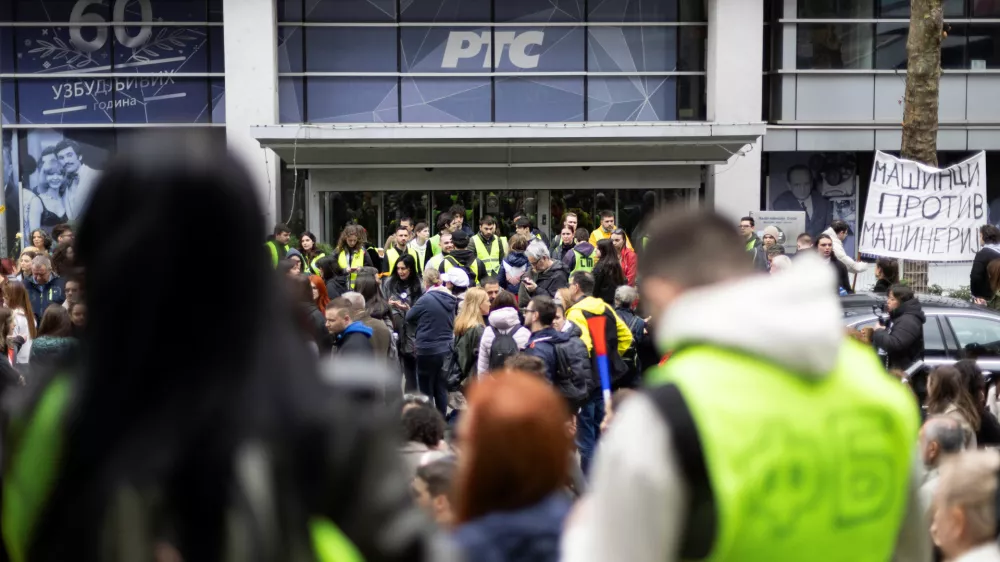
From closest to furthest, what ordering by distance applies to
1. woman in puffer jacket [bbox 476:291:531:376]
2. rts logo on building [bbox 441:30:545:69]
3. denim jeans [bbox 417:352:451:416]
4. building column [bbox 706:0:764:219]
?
1. woman in puffer jacket [bbox 476:291:531:376]
2. denim jeans [bbox 417:352:451:416]
3. building column [bbox 706:0:764:219]
4. rts logo on building [bbox 441:30:545:69]

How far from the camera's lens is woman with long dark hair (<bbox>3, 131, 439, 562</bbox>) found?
141cm

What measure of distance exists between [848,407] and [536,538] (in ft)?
2.71

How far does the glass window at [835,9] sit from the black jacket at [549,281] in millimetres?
14194

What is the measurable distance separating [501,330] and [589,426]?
1.14 meters

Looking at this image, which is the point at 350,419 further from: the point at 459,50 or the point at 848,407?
the point at 459,50

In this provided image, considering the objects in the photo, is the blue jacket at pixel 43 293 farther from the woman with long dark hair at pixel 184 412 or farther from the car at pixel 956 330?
the woman with long dark hair at pixel 184 412

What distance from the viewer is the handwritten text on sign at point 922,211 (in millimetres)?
13391

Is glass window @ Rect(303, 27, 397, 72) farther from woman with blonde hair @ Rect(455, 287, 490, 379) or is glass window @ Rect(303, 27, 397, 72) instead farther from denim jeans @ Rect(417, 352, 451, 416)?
woman with blonde hair @ Rect(455, 287, 490, 379)

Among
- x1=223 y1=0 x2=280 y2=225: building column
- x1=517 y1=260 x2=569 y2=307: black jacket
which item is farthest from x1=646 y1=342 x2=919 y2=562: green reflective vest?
x1=223 y1=0 x2=280 y2=225: building column

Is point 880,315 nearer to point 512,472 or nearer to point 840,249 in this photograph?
point 840,249

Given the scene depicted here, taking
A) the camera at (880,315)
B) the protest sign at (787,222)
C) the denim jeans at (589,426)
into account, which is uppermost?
the protest sign at (787,222)

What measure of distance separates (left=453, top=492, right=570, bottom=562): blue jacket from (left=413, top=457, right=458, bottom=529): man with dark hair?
128 cm

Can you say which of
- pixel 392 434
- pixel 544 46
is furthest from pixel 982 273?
pixel 544 46

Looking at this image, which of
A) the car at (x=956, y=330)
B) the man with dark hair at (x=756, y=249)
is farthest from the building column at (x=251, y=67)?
the car at (x=956, y=330)
